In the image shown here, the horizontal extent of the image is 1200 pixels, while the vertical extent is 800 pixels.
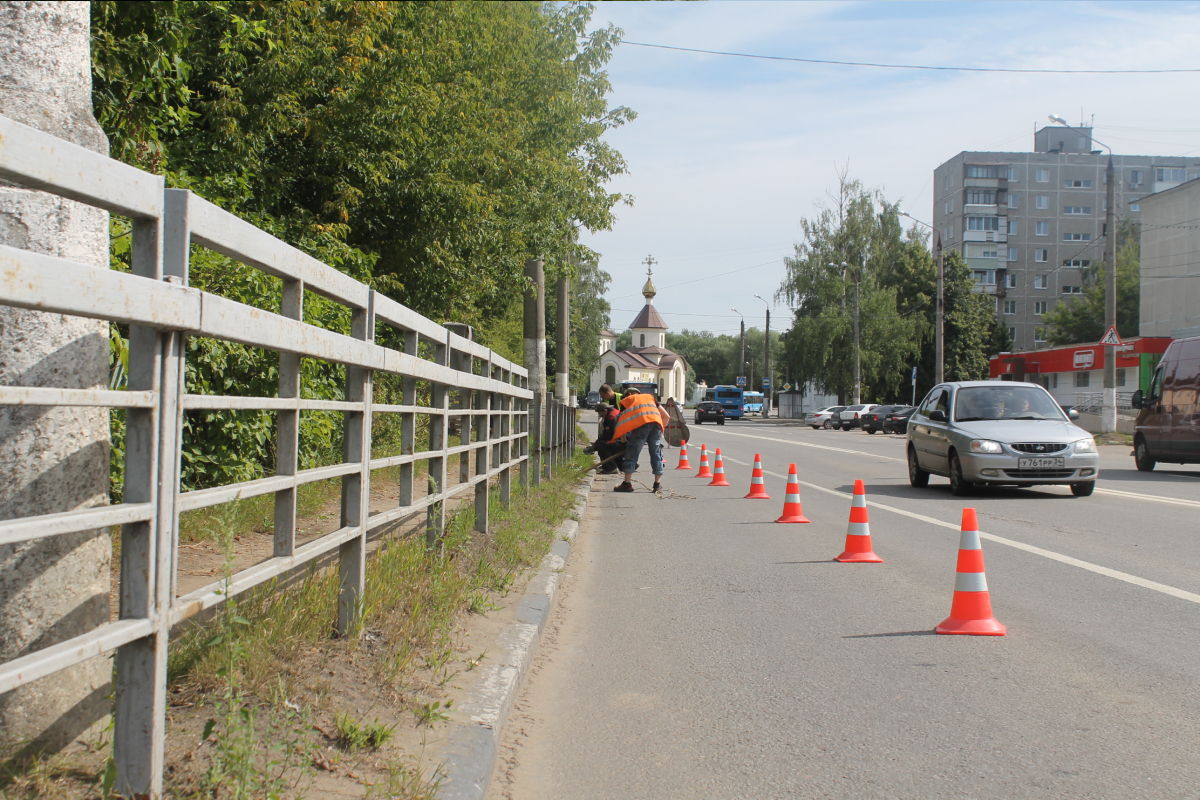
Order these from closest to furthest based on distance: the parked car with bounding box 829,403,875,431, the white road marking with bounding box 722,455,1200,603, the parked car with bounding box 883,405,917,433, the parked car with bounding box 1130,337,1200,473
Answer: the white road marking with bounding box 722,455,1200,603 < the parked car with bounding box 1130,337,1200,473 < the parked car with bounding box 883,405,917,433 < the parked car with bounding box 829,403,875,431

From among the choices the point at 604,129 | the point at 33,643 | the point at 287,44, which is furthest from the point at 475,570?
the point at 604,129

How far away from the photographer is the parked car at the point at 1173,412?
1750 cm

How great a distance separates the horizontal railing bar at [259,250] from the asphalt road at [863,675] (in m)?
1.92

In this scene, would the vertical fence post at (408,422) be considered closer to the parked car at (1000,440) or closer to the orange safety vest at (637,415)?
the orange safety vest at (637,415)

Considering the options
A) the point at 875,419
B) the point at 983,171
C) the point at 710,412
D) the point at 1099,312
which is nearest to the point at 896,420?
the point at 875,419

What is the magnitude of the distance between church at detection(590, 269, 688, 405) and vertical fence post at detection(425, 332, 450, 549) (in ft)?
A: 397

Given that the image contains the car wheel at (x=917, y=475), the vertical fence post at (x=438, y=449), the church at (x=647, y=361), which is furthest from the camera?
the church at (x=647, y=361)

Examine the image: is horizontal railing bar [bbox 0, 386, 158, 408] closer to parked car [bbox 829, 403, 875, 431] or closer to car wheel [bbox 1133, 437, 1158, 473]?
car wheel [bbox 1133, 437, 1158, 473]

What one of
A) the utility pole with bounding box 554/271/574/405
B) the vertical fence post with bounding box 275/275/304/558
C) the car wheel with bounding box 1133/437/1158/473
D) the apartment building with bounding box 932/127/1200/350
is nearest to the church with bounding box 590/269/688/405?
the apartment building with bounding box 932/127/1200/350

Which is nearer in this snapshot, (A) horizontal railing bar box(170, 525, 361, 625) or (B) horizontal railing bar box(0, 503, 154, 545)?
(B) horizontal railing bar box(0, 503, 154, 545)

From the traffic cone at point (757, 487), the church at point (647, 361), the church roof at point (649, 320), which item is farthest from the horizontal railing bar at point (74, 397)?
the church roof at point (649, 320)

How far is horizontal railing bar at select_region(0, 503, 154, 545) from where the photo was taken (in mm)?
2021

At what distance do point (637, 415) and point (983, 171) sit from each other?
8558cm

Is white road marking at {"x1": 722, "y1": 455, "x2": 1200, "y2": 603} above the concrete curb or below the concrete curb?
below
